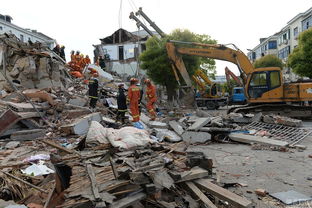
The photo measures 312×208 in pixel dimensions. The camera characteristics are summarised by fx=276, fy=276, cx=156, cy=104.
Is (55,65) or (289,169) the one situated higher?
(55,65)

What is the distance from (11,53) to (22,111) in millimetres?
6338

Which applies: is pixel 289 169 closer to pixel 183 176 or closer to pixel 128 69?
pixel 183 176

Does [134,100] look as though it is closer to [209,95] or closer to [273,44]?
[209,95]

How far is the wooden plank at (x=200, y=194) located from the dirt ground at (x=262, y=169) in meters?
0.90

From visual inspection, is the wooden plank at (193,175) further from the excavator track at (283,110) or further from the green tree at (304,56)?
the green tree at (304,56)

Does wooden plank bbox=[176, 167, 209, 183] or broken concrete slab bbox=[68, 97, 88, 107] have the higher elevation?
broken concrete slab bbox=[68, 97, 88, 107]

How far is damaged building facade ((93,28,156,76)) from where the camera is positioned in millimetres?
34312

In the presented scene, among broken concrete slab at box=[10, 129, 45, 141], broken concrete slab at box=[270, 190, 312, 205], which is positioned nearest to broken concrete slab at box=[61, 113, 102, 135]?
broken concrete slab at box=[10, 129, 45, 141]

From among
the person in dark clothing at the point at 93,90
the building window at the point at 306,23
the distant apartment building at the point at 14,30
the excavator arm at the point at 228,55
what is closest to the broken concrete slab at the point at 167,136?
the person in dark clothing at the point at 93,90

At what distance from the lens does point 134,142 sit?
614cm

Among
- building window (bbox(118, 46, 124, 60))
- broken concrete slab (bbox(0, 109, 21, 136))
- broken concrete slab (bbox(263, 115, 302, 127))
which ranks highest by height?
building window (bbox(118, 46, 124, 60))

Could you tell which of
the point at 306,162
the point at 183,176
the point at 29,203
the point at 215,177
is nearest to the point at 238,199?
the point at 183,176

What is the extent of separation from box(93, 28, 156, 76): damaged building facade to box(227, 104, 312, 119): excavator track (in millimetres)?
22181

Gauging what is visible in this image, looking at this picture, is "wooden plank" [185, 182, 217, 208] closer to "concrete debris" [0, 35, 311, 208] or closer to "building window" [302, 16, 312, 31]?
"concrete debris" [0, 35, 311, 208]
